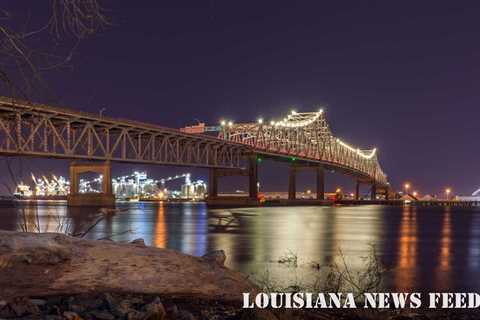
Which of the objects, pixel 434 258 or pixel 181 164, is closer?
pixel 434 258

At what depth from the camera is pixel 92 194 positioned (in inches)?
3115

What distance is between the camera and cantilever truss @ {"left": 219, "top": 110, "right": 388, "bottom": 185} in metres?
127

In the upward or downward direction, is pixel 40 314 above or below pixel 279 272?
above

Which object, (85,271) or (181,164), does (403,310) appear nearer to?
(85,271)

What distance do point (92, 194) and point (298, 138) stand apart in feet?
223

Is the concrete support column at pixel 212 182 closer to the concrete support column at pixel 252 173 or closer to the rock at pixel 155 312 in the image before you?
the concrete support column at pixel 252 173

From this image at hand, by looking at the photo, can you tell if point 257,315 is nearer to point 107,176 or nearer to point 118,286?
point 118,286

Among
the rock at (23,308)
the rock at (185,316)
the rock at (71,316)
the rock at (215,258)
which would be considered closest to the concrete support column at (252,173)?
the rock at (215,258)

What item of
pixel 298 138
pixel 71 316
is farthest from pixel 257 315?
pixel 298 138

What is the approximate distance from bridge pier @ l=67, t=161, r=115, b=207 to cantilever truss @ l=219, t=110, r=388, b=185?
126 ft

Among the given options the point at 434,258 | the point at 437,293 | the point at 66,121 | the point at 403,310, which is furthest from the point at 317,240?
the point at 66,121

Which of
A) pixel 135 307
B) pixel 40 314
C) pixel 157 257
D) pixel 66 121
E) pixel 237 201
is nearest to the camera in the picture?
pixel 40 314

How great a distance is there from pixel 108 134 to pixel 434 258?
61289 mm

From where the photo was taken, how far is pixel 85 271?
7.38 metres
